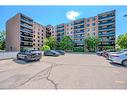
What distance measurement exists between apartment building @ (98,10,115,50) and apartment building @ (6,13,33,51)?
28674 mm

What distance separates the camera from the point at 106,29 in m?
53.0

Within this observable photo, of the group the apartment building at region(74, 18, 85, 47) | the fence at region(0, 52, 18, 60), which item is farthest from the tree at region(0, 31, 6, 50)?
the fence at region(0, 52, 18, 60)

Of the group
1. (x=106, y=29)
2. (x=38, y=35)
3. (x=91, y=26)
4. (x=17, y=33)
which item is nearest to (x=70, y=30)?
(x=91, y=26)

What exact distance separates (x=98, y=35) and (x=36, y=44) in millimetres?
27242

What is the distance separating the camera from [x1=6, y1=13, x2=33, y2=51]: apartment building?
49250 mm

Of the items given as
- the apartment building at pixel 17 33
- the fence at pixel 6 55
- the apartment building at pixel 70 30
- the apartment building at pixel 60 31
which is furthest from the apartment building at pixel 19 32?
the fence at pixel 6 55

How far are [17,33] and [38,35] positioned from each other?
14383mm

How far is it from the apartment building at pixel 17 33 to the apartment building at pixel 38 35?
215 inches

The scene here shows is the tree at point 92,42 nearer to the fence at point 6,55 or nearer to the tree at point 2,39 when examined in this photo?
the tree at point 2,39

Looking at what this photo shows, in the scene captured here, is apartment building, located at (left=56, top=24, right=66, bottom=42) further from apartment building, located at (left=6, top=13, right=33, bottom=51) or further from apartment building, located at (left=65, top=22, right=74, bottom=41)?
apartment building, located at (left=6, top=13, right=33, bottom=51)

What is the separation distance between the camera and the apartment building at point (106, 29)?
5150 cm

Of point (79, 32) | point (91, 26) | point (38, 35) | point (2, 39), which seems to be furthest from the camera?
point (38, 35)

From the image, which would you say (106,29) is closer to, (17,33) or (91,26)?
(91,26)
